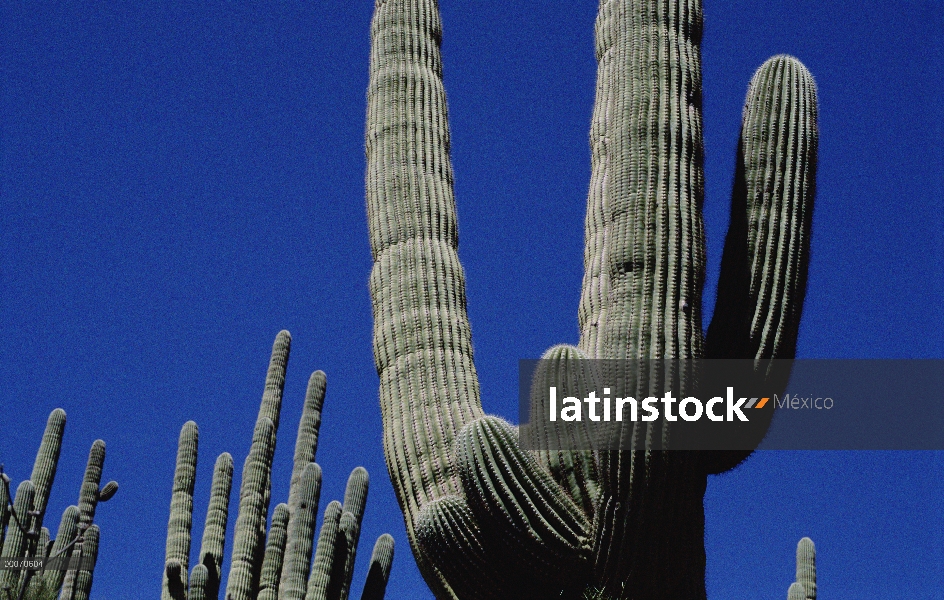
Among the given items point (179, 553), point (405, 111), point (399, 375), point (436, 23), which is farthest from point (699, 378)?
point (179, 553)

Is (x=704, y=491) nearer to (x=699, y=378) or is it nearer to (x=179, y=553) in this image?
(x=699, y=378)

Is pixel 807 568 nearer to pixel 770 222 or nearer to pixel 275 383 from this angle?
pixel 275 383

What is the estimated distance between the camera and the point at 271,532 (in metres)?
9.82

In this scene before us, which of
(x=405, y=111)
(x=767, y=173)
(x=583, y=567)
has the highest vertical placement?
(x=405, y=111)

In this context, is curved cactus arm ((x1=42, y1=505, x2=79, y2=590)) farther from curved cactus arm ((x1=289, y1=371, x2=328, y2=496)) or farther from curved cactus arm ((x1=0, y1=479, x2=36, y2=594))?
curved cactus arm ((x1=289, y1=371, x2=328, y2=496))

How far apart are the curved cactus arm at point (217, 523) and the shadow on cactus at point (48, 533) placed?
37.5 inches

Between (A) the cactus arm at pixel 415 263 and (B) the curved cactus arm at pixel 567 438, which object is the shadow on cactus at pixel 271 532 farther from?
(B) the curved cactus arm at pixel 567 438

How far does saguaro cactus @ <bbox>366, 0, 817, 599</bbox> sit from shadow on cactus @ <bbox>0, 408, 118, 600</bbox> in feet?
15.2

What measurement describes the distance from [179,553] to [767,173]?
21.3 ft

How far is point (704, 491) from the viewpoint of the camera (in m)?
5.32

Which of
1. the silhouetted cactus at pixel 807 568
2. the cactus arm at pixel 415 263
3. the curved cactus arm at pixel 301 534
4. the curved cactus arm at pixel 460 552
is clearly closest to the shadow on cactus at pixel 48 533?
the curved cactus arm at pixel 301 534

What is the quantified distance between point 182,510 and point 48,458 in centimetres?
222

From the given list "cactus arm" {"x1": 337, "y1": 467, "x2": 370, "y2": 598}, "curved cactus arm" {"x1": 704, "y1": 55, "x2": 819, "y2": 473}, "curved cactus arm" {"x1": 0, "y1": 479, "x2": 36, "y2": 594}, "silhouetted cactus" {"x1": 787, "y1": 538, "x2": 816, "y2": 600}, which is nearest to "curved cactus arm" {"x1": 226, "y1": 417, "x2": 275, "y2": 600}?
"cactus arm" {"x1": 337, "y1": 467, "x2": 370, "y2": 598}

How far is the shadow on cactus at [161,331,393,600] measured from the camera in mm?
9539
